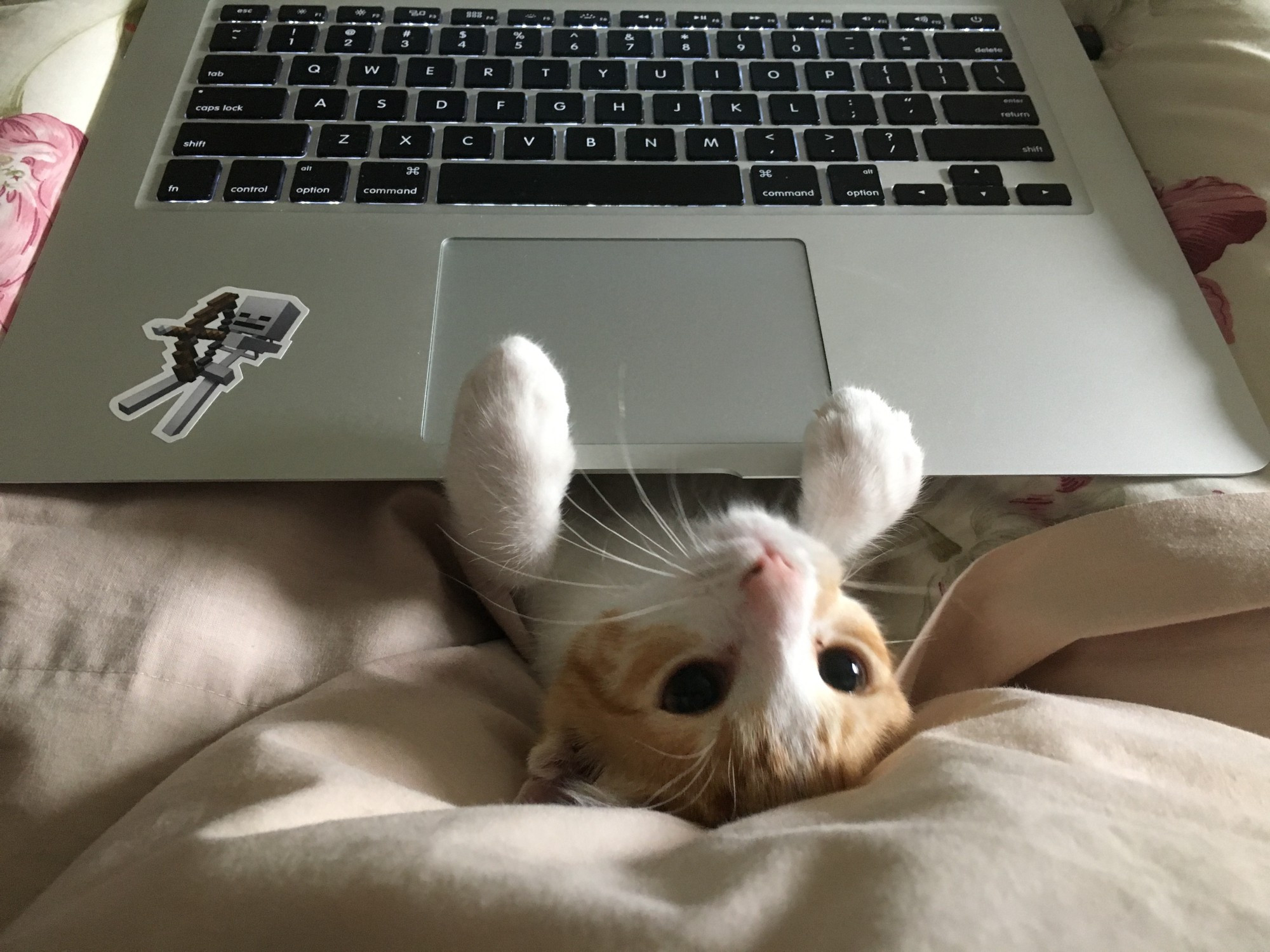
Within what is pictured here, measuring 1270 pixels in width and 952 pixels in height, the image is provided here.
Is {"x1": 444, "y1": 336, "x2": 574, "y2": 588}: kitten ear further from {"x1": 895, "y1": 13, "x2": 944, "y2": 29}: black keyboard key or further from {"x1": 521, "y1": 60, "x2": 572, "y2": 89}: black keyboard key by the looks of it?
{"x1": 895, "y1": 13, "x2": 944, "y2": 29}: black keyboard key

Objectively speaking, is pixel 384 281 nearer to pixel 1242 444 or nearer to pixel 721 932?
pixel 721 932

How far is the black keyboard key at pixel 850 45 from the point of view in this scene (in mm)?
763

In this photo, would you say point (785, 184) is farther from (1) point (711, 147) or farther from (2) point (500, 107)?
(2) point (500, 107)

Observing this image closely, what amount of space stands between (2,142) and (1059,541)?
34.9 inches

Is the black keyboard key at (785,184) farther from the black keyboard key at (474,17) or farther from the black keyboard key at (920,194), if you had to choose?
the black keyboard key at (474,17)

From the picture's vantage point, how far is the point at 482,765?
0.53m

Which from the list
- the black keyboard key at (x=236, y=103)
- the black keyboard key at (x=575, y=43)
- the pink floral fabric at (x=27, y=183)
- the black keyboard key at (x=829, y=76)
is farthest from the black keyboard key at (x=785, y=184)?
the pink floral fabric at (x=27, y=183)

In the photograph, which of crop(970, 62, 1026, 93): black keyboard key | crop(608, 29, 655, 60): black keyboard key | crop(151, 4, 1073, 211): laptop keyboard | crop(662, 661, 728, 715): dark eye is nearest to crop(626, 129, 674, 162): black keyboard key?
crop(151, 4, 1073, 211): laptop keyboard

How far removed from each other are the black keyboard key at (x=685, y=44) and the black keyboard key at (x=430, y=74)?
0.66 ft

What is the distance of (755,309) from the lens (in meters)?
0.64

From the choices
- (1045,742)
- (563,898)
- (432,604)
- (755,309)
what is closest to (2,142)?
(432,604)

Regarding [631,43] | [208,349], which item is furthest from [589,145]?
[208,349]

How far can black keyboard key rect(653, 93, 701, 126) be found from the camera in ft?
2.34

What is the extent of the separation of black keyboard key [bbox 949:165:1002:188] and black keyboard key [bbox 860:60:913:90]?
0.35 ft
